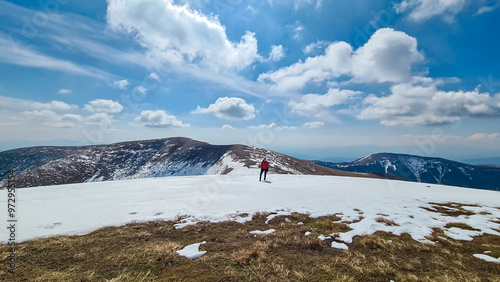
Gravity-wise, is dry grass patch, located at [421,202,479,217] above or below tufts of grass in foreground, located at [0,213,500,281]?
above

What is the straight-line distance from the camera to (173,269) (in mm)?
6133

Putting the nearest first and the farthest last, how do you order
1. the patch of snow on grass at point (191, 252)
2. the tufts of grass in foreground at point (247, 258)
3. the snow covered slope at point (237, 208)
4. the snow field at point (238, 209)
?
the tufts of grass in foreground at point (247, 258)
the patch of snow on grass at point (191, 252)
the snow field at point (238, 209)
the snow covered slope at point (237, 208)

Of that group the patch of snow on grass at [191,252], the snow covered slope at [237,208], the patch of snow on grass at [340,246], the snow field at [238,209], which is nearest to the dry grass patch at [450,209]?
the snow covered slope at [237,208]

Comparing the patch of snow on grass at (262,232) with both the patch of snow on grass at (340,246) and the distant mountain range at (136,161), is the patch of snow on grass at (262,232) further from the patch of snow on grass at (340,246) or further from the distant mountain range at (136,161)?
the distant mountain range at (136,161)

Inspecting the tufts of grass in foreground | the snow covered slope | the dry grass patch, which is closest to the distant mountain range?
the snow covered slope

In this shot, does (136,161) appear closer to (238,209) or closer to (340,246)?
(238,209)

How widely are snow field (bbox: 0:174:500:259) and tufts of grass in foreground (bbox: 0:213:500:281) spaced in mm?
966

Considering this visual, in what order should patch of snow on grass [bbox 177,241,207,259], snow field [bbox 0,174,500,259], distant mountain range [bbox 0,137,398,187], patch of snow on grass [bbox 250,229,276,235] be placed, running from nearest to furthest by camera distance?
patch of snow on grass [bbox 177,241,207,259], patch of snow on grass [bbox 250,229,276,235], snow field [bbox 0,174,500,259], distant mountain range [bbox 0,137,398,187]

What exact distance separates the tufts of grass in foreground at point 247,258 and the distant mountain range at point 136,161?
73.2m

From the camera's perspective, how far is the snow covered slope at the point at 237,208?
9.73 m

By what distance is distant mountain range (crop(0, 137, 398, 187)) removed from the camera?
315 ft

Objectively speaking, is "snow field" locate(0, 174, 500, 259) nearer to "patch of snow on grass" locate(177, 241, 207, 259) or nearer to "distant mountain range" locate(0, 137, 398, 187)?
"patch of snow on grass" locate(177, 241, 207, 259)

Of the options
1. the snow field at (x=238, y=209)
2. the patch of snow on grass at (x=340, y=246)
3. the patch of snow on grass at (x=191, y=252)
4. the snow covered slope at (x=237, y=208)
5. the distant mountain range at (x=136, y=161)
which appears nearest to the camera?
the patch of snow on grass at (x=191, y=252)

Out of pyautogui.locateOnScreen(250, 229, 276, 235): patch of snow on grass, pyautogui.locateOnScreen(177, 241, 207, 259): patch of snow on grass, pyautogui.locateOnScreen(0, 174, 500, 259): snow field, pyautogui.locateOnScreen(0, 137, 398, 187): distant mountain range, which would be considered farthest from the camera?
pyautogui.locateOnScreen(0, 137, 398, 187): distant mountain range
